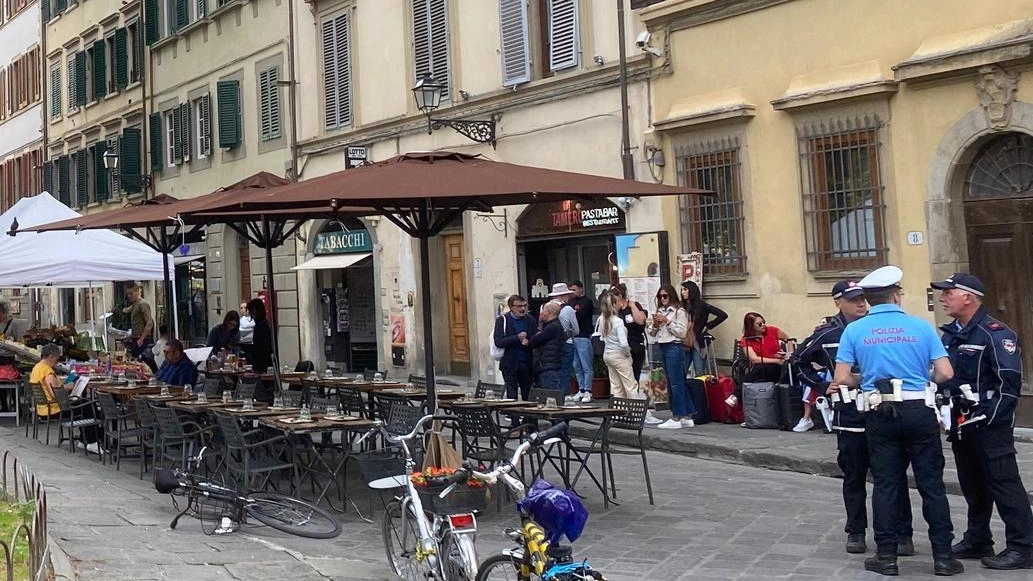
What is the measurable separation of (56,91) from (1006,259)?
34.3 m

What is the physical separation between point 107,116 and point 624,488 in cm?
2849

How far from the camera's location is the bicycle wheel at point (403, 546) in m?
6.49

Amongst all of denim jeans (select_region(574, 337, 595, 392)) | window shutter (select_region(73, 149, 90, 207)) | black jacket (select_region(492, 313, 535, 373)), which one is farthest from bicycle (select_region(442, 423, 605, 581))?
window shutter (select_region(73, 149, 90, 207))

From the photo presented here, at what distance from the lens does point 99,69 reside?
3600cm

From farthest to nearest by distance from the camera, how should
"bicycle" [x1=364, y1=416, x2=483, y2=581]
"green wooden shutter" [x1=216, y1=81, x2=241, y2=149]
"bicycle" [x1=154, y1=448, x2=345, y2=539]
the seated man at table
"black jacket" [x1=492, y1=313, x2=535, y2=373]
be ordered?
"green wooden shutter" [x1=216, y1=81, x2=241, y2=149], "black jacket" [x1=492, y1=313, x2=535, y2=373], the seated man at table, "bicycle" [x1=154, y1=448, x2=345, y2=539], "bicycle" [x1=364, y1=416, x2=483, y2=581]

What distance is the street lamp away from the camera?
18.4 meters

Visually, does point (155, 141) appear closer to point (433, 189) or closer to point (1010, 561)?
point (433, 189)

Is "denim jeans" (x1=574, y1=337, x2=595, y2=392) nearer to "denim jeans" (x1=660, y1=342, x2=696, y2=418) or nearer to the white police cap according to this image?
"denim jeans" (x1=660, y1=342, x2=696, y2=418)

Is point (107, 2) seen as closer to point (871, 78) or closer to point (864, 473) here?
point (871, 78)

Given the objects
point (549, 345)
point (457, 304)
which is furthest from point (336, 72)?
point (549, 345)

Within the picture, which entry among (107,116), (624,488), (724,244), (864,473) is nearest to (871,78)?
(724,244)

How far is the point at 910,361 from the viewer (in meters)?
7.14

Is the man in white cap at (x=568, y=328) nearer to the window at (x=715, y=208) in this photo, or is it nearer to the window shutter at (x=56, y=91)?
the window at (x=715, y=208)

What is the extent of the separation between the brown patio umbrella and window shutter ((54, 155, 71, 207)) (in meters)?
31.0
